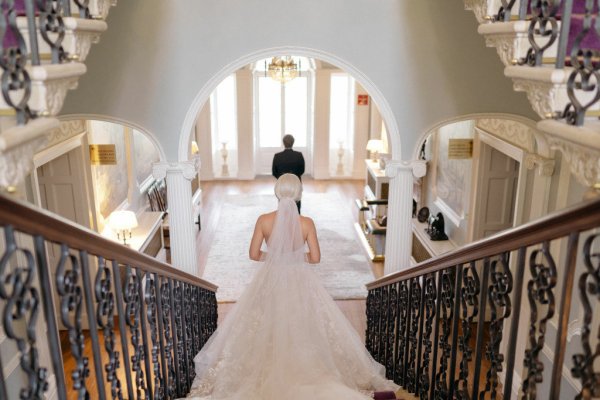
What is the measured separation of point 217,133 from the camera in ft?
58.2

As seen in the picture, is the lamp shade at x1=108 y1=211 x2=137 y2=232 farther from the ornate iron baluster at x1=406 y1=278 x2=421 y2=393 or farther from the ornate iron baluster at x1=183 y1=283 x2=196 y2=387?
the ornate iron baluster at x1=406 y1=278 x2=421 y2=393

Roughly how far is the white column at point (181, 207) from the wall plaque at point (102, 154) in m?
1.35

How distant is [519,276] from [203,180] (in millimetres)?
15105

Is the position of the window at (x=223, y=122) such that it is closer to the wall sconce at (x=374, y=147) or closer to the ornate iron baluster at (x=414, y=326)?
the wall sconce at (x=374, y=147)

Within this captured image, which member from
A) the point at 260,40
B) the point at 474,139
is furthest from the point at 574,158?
the point at 474,139

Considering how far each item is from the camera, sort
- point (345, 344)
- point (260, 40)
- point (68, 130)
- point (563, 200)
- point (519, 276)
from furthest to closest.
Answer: point (68, 130) → point (260, 40) → point (563, 200) → point (345, 344) → point (519, 276)

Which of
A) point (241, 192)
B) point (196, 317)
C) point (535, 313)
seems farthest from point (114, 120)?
point (241, 192)

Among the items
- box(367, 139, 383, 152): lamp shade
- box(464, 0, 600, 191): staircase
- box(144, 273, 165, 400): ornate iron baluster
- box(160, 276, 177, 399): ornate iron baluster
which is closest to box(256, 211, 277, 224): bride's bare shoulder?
box(160, 276, 177, 399): ornate iron baluster

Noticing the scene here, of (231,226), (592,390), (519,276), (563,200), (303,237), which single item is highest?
(519,276)

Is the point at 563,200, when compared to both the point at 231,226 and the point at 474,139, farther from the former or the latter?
the point at 231,226

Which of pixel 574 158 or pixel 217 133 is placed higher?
pixel 574 158

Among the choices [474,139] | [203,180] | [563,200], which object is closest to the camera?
[563,200]

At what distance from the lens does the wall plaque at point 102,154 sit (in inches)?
305

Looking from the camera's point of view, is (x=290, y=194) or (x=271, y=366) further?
(x=290, y=194)
